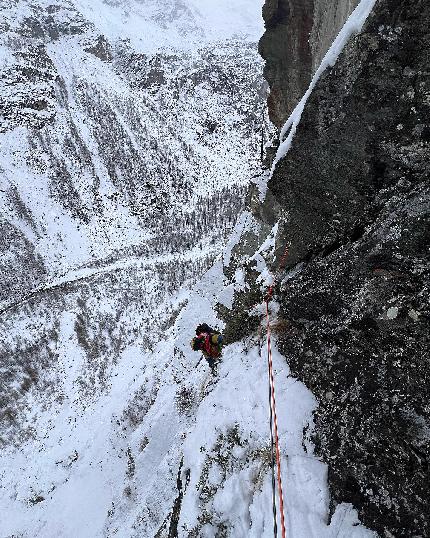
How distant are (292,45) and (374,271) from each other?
1108 centimetres

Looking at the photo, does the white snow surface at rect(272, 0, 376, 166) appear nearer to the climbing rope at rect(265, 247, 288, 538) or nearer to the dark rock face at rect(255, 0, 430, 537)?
the dark rock face at rect(255, 0, 430, 537)

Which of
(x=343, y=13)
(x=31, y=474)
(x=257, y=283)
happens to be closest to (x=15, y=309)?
(x=31, y=474)

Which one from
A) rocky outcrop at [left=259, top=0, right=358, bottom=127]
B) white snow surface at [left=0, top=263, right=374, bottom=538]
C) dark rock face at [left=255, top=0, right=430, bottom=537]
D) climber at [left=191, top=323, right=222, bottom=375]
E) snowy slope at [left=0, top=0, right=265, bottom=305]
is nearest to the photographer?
dark rock face at [left=255, top=0, right=430, bottom=537]

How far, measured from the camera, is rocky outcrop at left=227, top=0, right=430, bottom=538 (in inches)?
184

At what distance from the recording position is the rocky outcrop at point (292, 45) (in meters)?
11.1

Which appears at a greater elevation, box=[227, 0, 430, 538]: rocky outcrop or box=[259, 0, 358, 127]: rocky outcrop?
box=[259, 0, 358, 127]: rocky outcrop

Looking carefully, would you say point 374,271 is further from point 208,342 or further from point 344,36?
point 208,342

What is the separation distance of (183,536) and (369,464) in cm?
436

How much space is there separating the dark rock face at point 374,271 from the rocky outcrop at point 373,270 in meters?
0.02

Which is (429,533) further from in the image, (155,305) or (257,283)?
(155,305)

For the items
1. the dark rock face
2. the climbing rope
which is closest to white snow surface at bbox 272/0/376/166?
the dark rock face

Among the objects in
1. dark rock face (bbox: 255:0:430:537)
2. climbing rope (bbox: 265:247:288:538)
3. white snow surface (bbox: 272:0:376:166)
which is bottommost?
climbing rope (bbox: 265:247:288:538)

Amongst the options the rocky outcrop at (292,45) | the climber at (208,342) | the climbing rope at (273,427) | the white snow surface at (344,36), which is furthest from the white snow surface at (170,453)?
the rocky outcrop at (292,45)

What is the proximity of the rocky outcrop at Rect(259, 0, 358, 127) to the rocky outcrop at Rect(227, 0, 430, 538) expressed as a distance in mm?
5374
